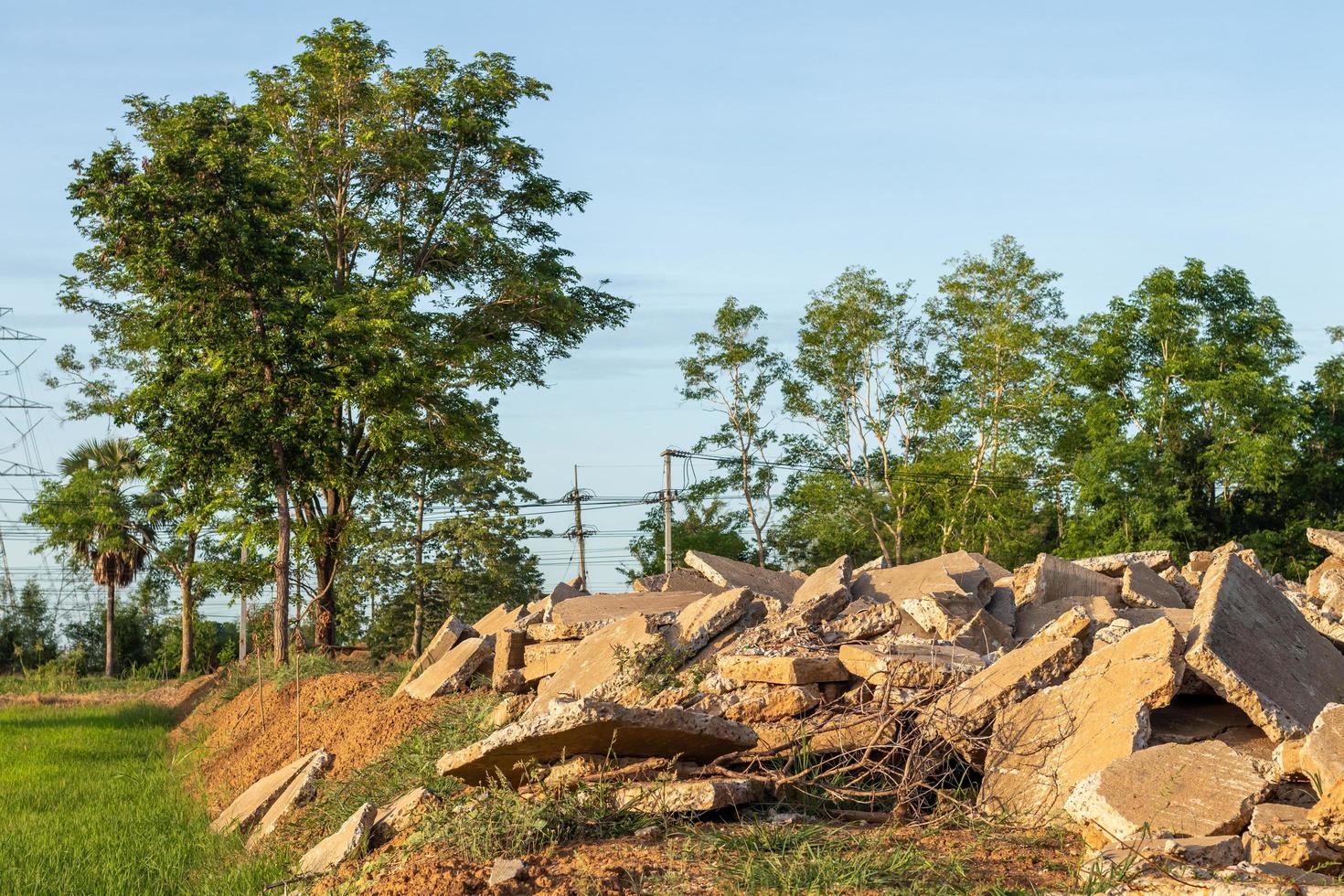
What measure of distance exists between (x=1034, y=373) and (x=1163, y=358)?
4183 millimetres

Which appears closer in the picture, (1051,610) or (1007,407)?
(1051,610)

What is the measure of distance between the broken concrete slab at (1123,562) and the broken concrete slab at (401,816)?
711 centimetres

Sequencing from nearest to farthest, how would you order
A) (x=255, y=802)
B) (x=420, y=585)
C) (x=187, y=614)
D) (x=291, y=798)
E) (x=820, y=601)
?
(x=291, y=798) < (x=255, y=802) < (x=820, y=601) < (x=420, y=585) < (x=187, y=614)

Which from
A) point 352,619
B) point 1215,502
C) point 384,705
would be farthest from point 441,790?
point 1215,502

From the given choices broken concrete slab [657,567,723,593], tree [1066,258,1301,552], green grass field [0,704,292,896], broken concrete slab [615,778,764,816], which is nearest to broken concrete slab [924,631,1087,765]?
broken concrete slab [615,778,764,816]

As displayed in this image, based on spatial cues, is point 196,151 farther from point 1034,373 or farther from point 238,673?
point 1034,373

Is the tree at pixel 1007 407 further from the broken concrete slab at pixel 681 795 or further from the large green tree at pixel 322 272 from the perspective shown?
the broken concrete slab at pixel 681 795

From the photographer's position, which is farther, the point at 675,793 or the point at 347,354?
the point at 347,354

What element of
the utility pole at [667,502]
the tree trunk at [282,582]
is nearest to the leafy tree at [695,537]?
the utility pole at [667,502]

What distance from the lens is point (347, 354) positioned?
19.1 metres

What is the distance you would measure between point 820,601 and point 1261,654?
292 centimetres

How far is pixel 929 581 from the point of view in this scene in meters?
10.3

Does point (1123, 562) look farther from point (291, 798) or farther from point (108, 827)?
point (108, 827)

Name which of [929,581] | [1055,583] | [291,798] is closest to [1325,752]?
[929,581]
